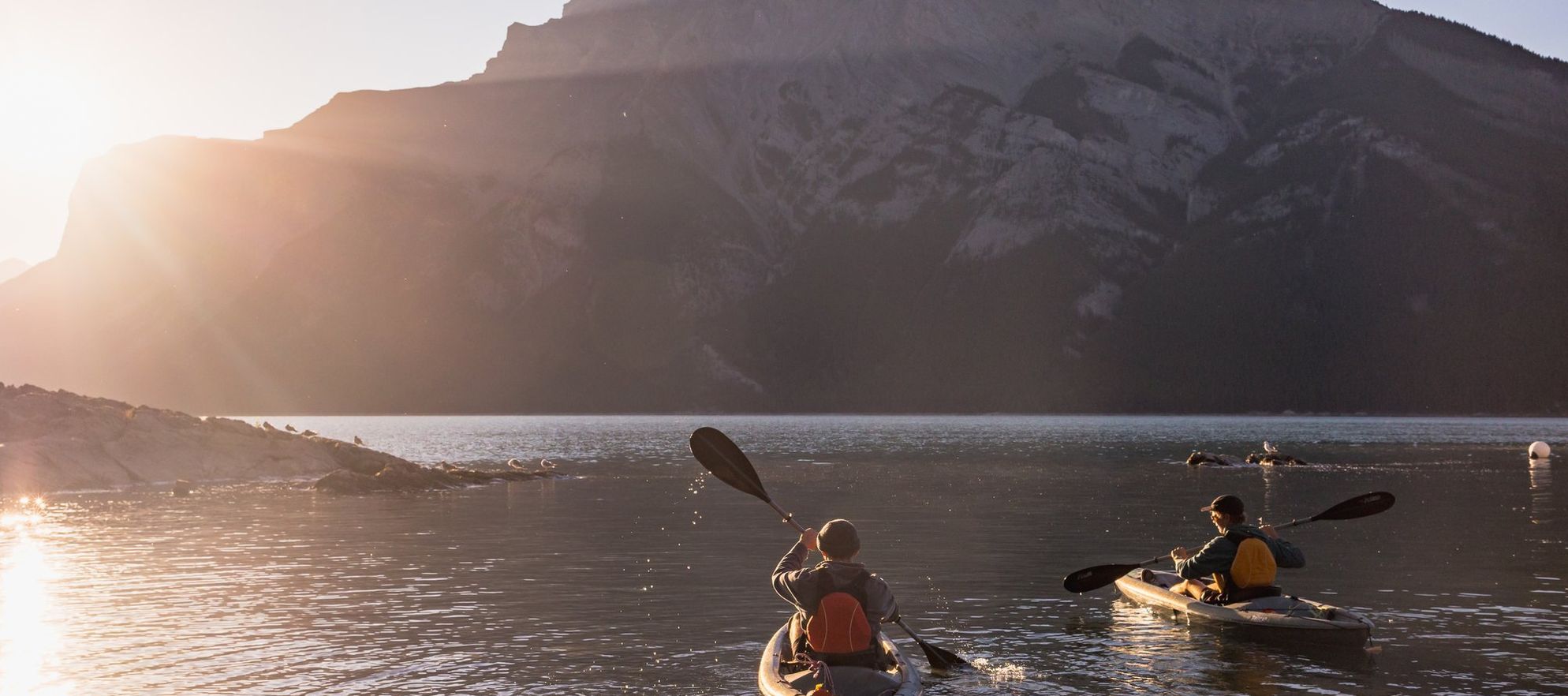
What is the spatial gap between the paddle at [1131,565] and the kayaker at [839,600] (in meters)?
9.49

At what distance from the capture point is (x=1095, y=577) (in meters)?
29.6

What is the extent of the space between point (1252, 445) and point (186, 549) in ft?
364

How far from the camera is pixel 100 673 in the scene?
2397 cm

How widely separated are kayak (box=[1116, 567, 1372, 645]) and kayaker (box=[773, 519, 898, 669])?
29.7ft

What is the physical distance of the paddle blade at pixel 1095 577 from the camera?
2941cm

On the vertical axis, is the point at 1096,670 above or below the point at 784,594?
below

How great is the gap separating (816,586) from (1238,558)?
10.9m

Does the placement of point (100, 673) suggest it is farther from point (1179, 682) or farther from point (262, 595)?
point (1179, 682)

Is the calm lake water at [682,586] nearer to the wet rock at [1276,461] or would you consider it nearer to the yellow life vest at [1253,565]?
the yellow life vest at [1253,565]

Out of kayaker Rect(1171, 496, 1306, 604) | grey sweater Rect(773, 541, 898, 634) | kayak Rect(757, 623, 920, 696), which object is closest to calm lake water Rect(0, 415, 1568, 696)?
kayaker Rect(1171, 496, 1306, 604)


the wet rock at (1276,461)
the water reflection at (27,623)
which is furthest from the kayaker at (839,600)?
the wet rock at (1276,461)

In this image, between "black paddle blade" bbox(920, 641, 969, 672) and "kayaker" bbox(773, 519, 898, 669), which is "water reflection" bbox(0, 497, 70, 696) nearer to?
"kayaker" bbox(773, 519, 898, 669)

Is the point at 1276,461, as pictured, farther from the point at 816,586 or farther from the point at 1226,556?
the point at 816,586

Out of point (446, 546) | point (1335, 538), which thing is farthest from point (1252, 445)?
point (446, 546)
